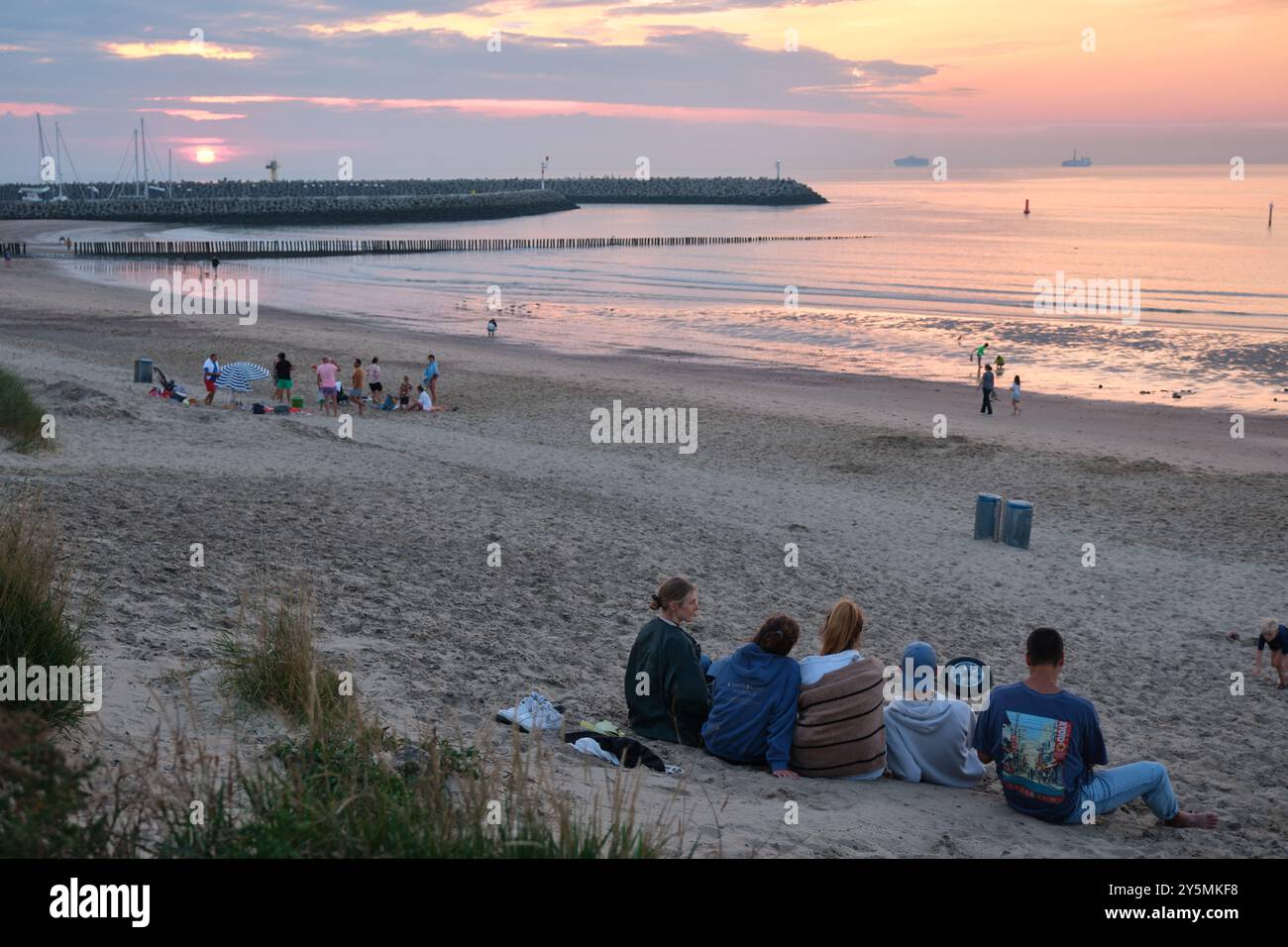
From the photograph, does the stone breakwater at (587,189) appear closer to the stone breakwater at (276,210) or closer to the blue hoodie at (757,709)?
the stone breakwater at (276,210)

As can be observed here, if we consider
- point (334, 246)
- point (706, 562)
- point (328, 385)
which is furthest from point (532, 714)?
point (334, 246)

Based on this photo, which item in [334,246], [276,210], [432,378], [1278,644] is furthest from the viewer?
[276,210]

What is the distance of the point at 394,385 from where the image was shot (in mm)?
26000

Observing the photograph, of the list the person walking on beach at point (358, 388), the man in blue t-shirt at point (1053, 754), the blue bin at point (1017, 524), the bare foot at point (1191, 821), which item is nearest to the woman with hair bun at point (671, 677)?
the man in blue t-shirt at point (1053, 754)

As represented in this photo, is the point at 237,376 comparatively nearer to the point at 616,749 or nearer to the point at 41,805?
the point at 616,749

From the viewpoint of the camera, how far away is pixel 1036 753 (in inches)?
217

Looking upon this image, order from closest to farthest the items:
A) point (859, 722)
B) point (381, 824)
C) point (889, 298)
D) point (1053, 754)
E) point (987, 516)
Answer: point (381, 824)
point (1053, 754)
point (859, 722)
point (987, 516)
point (889, 298)

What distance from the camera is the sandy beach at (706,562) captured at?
18.7ft

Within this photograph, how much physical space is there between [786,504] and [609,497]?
8.00ft

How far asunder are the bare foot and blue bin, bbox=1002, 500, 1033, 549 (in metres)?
7.81

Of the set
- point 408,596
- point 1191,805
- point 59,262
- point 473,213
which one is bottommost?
point 1191,805

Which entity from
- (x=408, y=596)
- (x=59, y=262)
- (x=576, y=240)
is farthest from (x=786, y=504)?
(x=576, y=240)

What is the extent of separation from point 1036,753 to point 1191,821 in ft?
3.22
